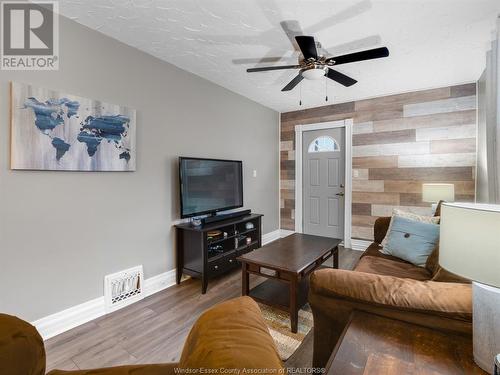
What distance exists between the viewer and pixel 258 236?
3578 millimetres

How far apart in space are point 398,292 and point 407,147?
10.8ft

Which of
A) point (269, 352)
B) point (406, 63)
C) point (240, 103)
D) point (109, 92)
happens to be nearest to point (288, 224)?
point (240, 103)

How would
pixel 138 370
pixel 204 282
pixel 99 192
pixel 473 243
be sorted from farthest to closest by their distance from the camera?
pixel 204 282 → pixel 99 192 → pixel 138 370 → pixel 473 243

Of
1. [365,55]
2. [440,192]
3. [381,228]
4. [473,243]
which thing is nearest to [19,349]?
[473,243]

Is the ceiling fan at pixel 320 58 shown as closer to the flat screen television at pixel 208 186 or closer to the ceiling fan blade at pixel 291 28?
the ceiling fan blade at pixel 291 28

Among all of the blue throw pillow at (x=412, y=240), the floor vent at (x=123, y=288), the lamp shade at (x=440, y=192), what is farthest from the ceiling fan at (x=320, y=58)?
the floor vent at (x=123, y=288)

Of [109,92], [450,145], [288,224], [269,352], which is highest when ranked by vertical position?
[109,92]

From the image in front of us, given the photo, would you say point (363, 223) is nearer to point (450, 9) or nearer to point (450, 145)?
point (450, 145)

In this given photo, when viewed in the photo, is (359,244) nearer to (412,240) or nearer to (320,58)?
(412,240)

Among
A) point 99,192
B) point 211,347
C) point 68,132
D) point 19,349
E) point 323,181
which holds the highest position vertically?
point 68,132

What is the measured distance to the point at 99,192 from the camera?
223 cm

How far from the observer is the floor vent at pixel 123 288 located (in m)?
2.27

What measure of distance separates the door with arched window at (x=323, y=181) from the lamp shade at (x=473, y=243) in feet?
11.9

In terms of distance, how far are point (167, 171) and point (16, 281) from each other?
59.3 inches
